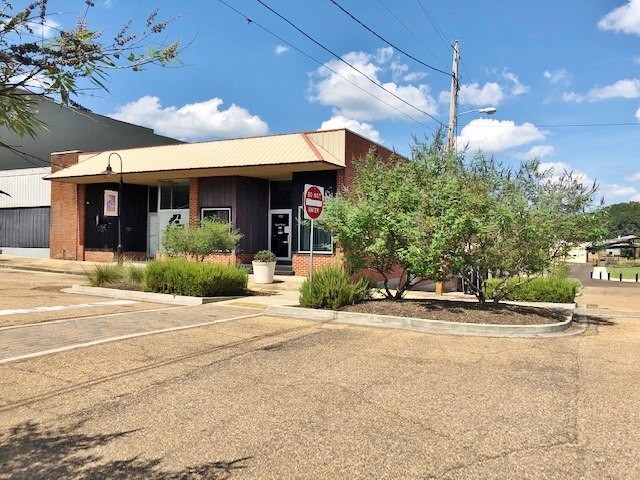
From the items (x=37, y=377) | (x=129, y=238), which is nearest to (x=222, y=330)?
(x=37, y=377)

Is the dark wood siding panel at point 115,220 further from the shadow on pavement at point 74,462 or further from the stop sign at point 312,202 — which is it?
the shadow on pavement at point 74,462

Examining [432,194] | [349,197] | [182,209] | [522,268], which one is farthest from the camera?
[182,209]

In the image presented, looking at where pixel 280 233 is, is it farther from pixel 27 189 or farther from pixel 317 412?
pixel 317 412

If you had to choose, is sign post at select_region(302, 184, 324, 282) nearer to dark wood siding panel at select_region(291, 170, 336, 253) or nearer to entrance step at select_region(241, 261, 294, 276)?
dark wood siding panel at select_region(291, 170, 336, 253)

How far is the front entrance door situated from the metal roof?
11.0 ft

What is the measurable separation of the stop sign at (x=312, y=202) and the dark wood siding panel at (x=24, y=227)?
24271 millimetres

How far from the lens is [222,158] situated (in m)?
22.8

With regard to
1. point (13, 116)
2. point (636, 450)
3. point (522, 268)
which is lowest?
point (636, 450)

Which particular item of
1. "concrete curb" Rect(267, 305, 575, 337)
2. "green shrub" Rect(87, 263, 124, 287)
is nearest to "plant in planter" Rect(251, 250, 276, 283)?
"green shrub" Rect(87, 263, 124, 287)

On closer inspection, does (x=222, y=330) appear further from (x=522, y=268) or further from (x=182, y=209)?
(x=182, y=209)

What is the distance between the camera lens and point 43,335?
8.45m

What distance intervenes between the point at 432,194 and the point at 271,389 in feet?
22.9

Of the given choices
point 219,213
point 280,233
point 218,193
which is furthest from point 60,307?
point 280,233

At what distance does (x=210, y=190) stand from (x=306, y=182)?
5068mm
